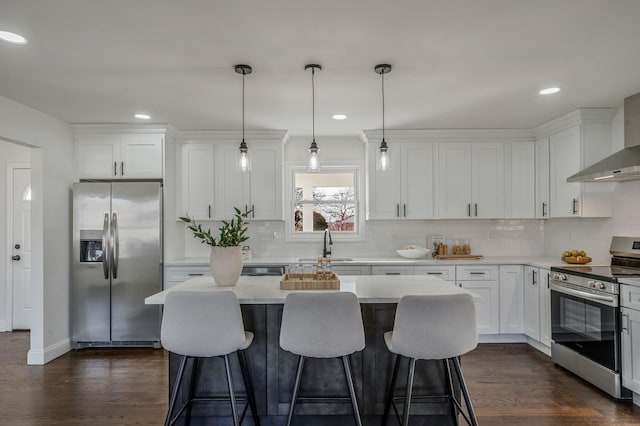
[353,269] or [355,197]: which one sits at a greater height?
[355,197]

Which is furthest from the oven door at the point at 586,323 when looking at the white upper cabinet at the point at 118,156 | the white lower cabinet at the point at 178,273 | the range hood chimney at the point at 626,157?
the white upper cabinet at the point at 118,156

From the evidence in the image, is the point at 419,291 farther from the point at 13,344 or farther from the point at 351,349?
the point at 13,344

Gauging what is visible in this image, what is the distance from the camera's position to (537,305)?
13.6ft

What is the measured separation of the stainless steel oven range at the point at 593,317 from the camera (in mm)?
2990

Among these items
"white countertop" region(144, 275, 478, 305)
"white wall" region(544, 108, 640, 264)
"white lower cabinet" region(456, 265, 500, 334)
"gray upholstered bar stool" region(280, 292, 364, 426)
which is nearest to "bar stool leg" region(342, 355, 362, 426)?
"gray upholstered bar stool" region(280, 292, 364, 426)

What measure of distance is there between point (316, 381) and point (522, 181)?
11.8ft

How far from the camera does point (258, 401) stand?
2.52m

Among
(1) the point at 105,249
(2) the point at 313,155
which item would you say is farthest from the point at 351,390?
(1) the point at 105,249

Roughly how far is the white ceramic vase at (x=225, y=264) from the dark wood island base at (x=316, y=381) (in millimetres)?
307

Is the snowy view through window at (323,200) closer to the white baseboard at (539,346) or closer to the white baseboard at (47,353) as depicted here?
the white baseboard at (539,346)

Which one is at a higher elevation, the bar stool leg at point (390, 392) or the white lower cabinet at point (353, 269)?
the white lower cabinet at point (353, 269)

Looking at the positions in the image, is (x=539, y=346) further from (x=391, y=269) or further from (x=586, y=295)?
(x=391, y=269)

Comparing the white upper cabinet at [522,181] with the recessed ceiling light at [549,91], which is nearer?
the recessed ceiling light at [549,91]

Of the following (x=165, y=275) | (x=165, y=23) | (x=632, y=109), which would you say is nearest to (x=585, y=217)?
(x=632, y=109)
